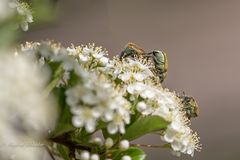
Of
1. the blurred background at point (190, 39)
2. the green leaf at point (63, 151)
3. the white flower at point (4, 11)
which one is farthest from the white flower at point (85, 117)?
the blurred background at point (190, 39)

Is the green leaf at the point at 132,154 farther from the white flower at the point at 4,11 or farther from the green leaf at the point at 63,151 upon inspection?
the white flower at the point at 4,11

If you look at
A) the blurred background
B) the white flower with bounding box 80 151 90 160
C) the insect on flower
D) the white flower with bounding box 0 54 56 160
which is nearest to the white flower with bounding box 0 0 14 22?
the white flower with bounding box 0 54 56 160

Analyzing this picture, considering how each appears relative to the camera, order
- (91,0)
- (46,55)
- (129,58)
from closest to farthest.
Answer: (46,55) < (129,58) < (91,0)

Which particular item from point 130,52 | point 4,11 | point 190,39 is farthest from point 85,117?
point 190,39

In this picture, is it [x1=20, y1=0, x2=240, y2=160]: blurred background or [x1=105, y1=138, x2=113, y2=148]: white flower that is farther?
[x1=20, y1=0, x2=240, y2=160]: blurred background

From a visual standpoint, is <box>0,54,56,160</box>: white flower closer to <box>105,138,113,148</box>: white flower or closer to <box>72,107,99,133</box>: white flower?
<box>72,107,99,133</box>: white flower

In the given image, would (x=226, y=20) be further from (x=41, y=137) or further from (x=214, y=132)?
(x=41, y=137)

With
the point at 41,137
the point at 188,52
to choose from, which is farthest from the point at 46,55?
the point at 188,52

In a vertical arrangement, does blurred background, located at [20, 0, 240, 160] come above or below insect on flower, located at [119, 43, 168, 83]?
above
